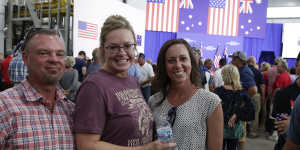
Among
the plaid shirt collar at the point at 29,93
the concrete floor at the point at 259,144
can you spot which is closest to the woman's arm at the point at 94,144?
the plaid shirt collar at the point at 29,93

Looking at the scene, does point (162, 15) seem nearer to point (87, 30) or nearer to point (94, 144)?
point (87, 30)

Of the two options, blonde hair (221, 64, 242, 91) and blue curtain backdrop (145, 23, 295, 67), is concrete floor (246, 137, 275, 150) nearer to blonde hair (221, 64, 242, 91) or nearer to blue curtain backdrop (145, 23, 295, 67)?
blonde hair (221, 64, 242, 91)

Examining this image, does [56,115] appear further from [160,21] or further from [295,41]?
[295,41]

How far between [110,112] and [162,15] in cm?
1147

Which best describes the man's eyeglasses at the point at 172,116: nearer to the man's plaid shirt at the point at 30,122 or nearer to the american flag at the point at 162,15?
the man's plaid shirt at the point at 30,122

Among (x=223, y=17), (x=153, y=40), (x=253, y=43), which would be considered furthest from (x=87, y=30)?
(x=253, y=43)

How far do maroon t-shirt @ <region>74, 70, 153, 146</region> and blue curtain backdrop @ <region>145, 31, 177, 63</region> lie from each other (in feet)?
38.7

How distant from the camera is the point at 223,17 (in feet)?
41.9

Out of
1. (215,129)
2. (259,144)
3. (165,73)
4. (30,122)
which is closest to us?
(30,122)

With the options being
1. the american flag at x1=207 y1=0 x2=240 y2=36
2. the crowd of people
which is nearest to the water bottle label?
the crowd of people

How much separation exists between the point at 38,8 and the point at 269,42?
44.1ft

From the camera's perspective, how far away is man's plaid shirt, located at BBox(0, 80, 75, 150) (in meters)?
1.05

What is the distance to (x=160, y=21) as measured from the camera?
40.2ft

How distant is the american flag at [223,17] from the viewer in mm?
12633
